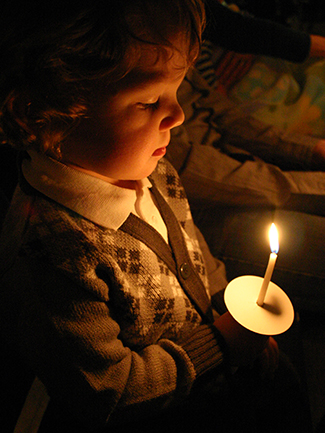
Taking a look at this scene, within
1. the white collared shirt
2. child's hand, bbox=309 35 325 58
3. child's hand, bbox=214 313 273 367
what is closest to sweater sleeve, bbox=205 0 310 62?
child's hand, bbox=309 35 325 58

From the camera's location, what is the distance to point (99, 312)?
0.50 m

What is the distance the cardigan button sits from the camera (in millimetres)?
638

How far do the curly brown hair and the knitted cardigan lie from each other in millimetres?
143

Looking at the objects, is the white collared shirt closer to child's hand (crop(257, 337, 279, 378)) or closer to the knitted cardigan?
the knitted cardigan

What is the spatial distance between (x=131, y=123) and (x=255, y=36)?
3.47 ft

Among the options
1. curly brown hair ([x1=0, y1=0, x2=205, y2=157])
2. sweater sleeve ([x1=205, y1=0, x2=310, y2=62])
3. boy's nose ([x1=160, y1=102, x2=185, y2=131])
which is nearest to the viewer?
curly brown hair ([x1=0, y1=0, x2=205, y2=157])

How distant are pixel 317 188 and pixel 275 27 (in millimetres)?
719

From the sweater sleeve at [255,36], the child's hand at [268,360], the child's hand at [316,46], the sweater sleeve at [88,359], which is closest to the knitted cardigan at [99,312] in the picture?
the sweater sleeve at [88,359]

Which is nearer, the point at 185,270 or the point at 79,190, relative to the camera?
the point at 79,190

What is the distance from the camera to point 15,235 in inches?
19.6

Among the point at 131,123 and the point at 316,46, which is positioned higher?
the point at 316,46

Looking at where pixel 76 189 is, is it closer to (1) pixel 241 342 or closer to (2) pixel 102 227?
(2) pixel 102 227

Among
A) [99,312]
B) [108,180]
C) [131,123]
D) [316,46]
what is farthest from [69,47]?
[316,46]

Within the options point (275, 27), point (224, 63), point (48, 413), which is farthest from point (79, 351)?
point (275, 27)
